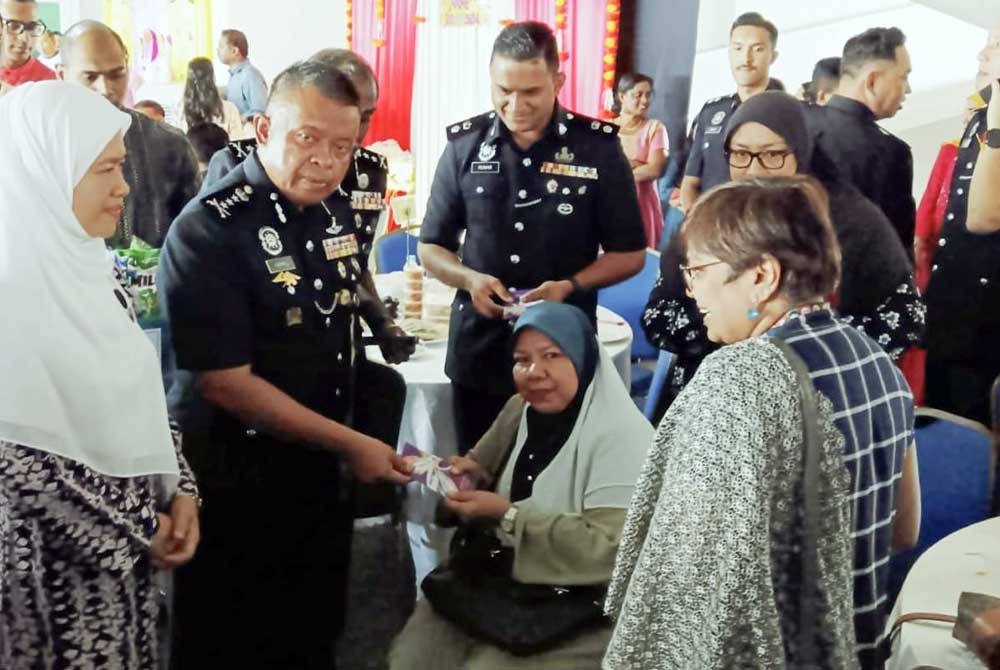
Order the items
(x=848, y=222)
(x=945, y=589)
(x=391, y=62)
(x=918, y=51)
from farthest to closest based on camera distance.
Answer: (x=391, y=62)
(x=918, y=51)
(x=848, y=222)
(x=945, y=589)

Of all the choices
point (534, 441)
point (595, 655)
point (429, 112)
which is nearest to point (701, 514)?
point (595, 655)

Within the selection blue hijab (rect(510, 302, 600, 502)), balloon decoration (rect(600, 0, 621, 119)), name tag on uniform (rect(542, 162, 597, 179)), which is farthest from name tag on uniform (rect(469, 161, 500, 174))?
balloon decoration (rect(600, 0, 621, 119))

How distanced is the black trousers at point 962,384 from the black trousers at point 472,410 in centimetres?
123

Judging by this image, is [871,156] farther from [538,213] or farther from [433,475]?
[433,475]

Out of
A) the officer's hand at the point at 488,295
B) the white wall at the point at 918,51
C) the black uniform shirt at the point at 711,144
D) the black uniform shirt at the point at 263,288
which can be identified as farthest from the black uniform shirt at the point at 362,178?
the white wall at the point at 918,51

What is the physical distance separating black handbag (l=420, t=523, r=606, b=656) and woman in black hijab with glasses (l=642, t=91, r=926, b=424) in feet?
2.04

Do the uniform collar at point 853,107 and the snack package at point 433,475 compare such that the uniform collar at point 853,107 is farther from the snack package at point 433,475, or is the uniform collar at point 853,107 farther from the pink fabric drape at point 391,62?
the pink fabric drape at point 391,62

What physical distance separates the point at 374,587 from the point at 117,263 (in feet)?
3.90

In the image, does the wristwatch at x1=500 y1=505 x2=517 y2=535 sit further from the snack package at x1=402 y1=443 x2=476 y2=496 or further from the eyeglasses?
the eyeglasses

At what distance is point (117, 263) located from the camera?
158cm

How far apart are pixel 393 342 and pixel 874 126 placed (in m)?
1.46

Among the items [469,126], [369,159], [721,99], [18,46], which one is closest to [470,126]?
[469,126]

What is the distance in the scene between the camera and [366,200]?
79.0 inches

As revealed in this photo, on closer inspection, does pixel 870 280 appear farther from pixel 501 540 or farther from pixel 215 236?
pixel 215 236
